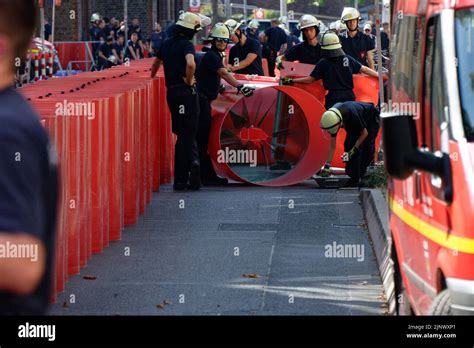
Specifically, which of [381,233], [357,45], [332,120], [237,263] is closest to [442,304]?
[237,263]

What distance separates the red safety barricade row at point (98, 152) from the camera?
9820mm

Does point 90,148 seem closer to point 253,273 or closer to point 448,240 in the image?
point 253,273

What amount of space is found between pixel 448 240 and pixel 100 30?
42.0m

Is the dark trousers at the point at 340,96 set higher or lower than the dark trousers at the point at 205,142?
higher

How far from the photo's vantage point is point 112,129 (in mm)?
12102

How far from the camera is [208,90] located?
1711 centimetres

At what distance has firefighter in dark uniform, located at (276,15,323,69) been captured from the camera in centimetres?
1966

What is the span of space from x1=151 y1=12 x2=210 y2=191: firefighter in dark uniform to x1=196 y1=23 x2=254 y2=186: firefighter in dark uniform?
71 cm

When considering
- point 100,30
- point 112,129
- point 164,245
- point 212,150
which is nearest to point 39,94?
point 112,129

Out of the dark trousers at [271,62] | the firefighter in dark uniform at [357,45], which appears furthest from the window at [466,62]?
the dark trousers at [271,62]

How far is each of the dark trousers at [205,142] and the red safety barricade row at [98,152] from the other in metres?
0.54

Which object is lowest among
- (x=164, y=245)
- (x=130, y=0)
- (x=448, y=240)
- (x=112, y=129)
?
(x=130, y=0)

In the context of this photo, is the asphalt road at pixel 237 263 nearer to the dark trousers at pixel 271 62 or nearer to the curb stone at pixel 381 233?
the curb stone at pixel 381 233

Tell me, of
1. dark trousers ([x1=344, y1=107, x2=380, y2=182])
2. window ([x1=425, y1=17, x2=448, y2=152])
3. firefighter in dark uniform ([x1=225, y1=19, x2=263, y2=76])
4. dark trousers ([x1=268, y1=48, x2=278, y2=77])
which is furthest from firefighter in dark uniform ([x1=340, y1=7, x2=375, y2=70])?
window ([x1=425, y1=17, x2=448, y2=152])
